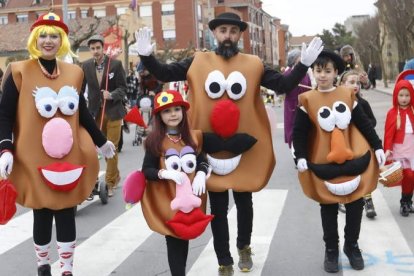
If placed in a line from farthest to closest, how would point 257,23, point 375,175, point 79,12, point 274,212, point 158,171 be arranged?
point 257,23 < point 79,12 < point 274,212 < point 375,175 < point 158,171

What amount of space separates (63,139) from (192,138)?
35.0 inches

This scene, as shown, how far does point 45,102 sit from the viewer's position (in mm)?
3881

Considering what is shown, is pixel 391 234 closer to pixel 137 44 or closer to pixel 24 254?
pixel 137 44

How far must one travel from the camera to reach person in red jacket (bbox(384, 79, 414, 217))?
5.75 m

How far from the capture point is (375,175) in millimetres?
4277

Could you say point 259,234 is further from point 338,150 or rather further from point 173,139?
point 173,139

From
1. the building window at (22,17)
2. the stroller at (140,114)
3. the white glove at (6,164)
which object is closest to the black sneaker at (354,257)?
the stroller at (140,114)

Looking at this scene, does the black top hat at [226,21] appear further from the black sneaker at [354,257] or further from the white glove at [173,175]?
the black sneaker at [354,257]

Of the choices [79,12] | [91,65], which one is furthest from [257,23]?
[91,65]

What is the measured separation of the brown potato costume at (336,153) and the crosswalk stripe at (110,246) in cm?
178

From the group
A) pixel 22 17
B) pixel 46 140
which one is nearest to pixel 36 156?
pixel 46 140

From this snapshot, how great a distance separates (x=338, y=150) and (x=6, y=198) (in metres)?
2.33

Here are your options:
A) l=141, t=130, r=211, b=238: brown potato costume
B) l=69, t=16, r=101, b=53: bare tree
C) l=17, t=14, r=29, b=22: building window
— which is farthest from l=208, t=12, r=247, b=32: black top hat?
l=17, t=14, r=29, b=22: building window

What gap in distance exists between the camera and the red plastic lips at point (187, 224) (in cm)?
359
